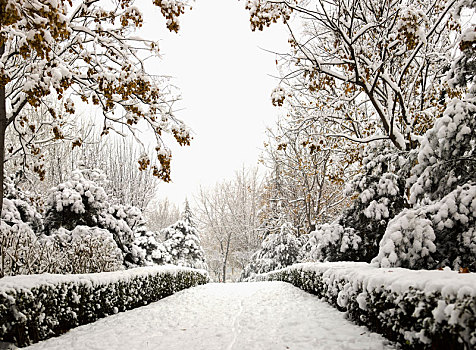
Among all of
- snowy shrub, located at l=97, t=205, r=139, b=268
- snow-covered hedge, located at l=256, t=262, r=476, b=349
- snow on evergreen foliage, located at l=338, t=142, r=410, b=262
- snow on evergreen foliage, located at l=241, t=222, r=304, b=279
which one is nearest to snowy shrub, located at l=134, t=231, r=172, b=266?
snowy shrub, located at l=97, t=205, r=139, b=268

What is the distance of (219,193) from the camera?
107ft

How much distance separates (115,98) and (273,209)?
16.9 m

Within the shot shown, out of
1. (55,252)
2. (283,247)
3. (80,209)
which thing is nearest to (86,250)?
(55,252)

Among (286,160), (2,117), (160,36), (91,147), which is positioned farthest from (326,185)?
(2,117)

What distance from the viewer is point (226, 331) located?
4672 mm

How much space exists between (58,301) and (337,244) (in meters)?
7.04

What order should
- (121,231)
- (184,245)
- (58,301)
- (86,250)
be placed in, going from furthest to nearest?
(184,245), (121,231), (86,250), (58,301)

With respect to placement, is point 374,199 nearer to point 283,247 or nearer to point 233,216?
point 283,247

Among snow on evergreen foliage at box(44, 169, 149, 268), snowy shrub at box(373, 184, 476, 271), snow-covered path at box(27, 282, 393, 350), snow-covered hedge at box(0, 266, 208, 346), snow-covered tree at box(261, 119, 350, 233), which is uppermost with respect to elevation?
snow-covered tree at box(261, 119, 350, 233)

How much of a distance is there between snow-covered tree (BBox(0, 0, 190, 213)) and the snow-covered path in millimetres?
2730

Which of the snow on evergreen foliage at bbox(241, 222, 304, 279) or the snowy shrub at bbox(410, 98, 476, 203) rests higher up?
the snowy shrub at bbox(410, 98, 476, 203)

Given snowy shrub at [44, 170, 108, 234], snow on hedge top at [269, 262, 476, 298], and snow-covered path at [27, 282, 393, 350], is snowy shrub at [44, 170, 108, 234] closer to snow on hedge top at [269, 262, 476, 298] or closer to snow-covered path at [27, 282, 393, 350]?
snow-covered path at [27, 282, 393, 350]

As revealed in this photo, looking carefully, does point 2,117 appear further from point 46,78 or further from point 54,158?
point 54,158

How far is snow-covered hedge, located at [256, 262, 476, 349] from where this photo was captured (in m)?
2.22
